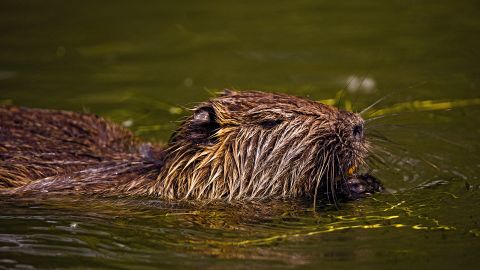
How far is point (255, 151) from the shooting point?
5.83 m

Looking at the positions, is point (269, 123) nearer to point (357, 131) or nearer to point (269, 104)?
point (269, 104)

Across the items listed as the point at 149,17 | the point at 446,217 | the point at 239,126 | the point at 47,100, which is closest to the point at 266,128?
the point at 239,126

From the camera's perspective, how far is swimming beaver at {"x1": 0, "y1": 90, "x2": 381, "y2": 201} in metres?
5.73

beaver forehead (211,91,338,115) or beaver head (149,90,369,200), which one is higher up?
beaver forehead (211,91,338,115)

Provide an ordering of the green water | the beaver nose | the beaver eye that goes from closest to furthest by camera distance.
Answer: the green water < the beaver nose < the beaver eye

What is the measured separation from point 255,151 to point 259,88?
260cm

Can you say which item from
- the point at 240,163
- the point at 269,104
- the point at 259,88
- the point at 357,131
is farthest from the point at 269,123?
the point at 259,88

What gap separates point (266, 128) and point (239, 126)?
6.1 inches

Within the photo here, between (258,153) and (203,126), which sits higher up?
(203,126)

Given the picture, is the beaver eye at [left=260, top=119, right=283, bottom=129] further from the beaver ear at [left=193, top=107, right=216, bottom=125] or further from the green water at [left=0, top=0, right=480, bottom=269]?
the green water at [left=0, top=0, right=480, bottom=269]

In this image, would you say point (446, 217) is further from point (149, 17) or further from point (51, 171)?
point (149, 17)

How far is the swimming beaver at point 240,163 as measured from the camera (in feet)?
18.8

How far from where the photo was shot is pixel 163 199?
589 cm

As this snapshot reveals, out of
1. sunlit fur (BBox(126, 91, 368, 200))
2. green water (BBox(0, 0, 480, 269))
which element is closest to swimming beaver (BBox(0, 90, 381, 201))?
sunlit fur (BBox(126, 91, 368, 200))
